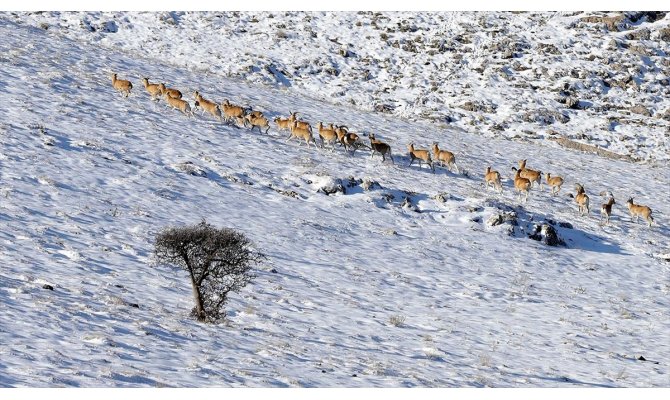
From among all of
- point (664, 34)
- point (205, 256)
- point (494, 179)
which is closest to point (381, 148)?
point (494, 179)

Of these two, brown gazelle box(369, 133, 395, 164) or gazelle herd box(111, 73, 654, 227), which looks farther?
brown gazelle box(369, 133, 395, 164)

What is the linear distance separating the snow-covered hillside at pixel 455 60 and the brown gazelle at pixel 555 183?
422 inches

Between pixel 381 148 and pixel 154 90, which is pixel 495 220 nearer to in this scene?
pixel 381 148

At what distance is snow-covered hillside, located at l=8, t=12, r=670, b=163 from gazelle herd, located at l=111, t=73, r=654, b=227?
11011 millimetres

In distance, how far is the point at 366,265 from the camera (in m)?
20.8

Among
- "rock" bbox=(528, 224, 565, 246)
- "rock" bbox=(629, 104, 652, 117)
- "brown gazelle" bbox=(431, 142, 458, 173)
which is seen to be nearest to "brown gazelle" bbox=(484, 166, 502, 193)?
"brown gazelle" bbox=(431, 142, 458, 173)

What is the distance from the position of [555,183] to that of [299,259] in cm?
1356

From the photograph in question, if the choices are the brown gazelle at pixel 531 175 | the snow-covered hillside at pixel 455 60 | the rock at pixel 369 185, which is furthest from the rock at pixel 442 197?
the snow-covered hillside at pixel 455 60

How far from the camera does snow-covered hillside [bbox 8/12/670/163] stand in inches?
1722

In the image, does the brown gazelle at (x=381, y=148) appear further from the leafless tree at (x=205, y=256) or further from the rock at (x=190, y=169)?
the leafless tree at (x=205, y=256)

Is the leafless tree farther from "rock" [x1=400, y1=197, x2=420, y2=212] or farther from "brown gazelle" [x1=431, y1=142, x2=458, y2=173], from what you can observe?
"brown gazelle" [x1=431, y1=142, x2=458, y2=173]

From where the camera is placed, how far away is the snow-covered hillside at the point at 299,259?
1348 cm

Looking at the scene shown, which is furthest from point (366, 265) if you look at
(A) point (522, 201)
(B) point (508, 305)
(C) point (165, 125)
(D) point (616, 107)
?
(D) point (616, 107)

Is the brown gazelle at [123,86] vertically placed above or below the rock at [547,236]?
above
